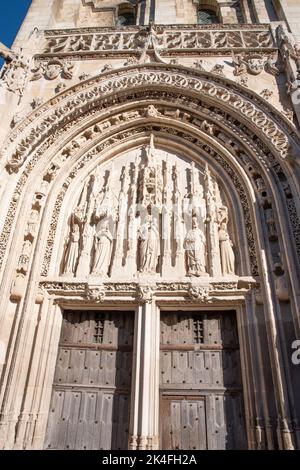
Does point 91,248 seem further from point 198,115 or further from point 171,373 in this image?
point 198,115

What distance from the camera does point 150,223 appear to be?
257 inches

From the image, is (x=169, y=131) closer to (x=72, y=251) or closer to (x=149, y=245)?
(x=149, y=245)

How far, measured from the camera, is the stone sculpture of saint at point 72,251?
6.10 meters

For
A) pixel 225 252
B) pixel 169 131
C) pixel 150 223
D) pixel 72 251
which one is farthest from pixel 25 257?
pixel 169 131

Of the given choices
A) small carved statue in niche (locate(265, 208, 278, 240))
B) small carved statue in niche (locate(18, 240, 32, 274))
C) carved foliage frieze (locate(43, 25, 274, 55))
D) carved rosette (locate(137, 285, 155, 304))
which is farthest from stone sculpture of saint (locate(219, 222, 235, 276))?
carved foliage frieze (locate(43, 25, 274, 55))

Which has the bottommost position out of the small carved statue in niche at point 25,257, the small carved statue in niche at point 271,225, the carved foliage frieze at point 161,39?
the small carved statue in niche at point 25,257

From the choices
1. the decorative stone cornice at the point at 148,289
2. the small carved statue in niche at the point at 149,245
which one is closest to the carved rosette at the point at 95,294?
the decorative stone cornice at the point at 148,289

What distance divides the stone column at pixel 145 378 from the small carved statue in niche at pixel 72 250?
155cm

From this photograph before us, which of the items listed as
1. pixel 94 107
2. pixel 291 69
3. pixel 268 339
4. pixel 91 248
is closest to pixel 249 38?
pixel 291 69

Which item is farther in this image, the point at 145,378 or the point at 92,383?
the point at 92,383

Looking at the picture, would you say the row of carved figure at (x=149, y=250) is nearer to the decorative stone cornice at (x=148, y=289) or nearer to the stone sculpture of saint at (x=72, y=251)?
the stone sculpture of saint at (x=72, y=251)

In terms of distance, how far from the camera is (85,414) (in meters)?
5.10

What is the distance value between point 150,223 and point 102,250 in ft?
3.92

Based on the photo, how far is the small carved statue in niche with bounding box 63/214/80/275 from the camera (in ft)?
20.0
